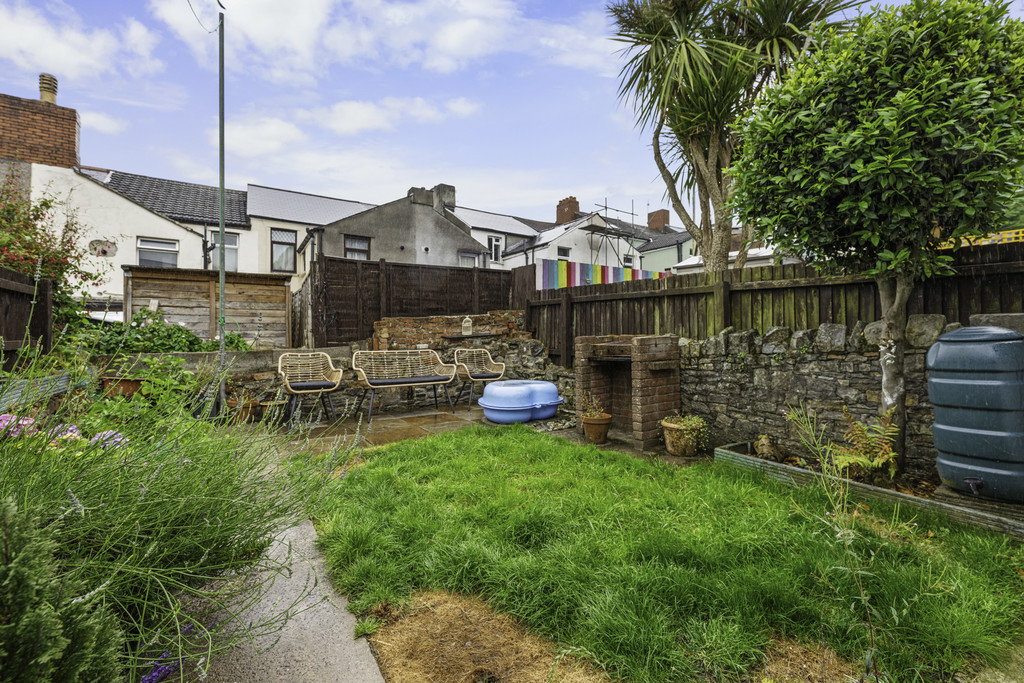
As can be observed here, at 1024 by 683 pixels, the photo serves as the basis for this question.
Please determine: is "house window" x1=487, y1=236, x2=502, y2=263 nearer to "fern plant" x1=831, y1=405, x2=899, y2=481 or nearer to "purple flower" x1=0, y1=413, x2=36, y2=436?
"fern plant" x1=831, y1=405, x2=899, y2=481

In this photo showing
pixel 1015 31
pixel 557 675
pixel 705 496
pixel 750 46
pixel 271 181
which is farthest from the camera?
pixel 271 181

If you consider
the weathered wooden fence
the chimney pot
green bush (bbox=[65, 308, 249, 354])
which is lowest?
green bush (bbox=[65, 308, 249, 354])

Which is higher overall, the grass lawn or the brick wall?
the brick wall

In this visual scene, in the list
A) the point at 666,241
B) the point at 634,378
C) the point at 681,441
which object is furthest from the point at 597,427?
the point at 666,241

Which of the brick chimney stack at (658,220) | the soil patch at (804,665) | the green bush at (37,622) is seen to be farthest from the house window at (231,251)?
the brick chimney stack at (658,220)

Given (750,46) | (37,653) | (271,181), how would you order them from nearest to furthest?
(37,653)
(750,46)
(271,181)

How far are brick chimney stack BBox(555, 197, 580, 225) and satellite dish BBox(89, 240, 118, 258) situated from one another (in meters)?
18.0

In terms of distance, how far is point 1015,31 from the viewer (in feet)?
9.36

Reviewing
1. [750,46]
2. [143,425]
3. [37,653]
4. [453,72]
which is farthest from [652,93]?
[37,653]

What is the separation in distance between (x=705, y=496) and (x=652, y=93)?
5.83m

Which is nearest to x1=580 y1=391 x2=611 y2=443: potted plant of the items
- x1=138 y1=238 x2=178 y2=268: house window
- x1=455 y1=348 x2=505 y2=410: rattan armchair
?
x1=455 y1=348 x2=505 y2=410: rattan armchair

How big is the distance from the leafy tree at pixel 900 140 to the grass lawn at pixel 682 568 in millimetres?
1656

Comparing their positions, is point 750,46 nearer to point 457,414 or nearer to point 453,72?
point 453,72

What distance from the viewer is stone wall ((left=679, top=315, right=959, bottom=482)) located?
348 centimetres
